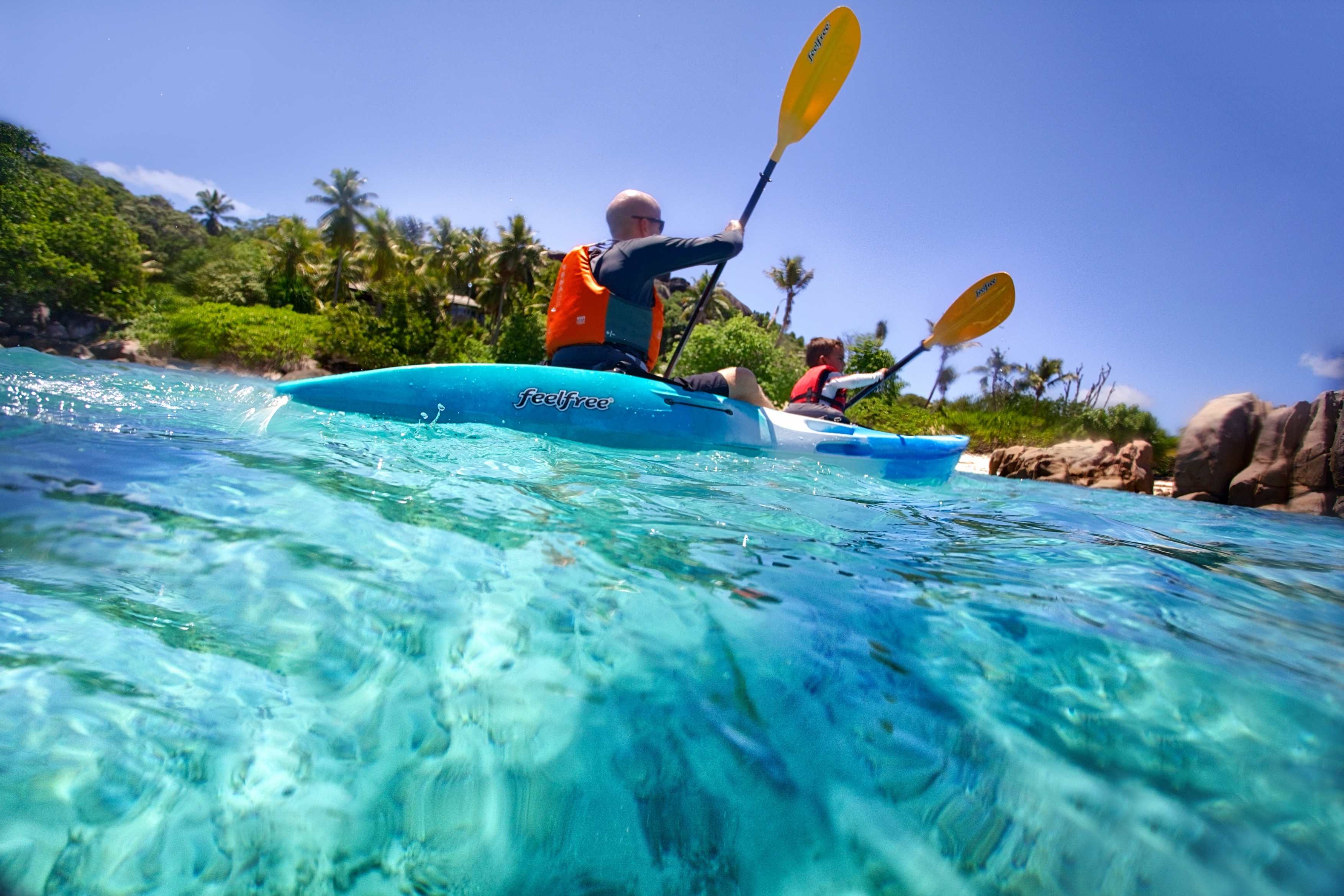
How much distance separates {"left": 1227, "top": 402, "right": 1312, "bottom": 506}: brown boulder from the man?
1064 cm

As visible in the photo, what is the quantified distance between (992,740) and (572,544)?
3.31ft

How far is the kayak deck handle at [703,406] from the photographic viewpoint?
3682mm

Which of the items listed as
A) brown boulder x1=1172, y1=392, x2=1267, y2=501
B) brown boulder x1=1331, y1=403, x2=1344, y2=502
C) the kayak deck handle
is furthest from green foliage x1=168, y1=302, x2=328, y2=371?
brown boulder x1=1331, y1=403, x2=1344, y2=502

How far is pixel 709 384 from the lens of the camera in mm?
3986

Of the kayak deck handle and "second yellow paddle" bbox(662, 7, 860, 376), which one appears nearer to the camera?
the kayak deck handle

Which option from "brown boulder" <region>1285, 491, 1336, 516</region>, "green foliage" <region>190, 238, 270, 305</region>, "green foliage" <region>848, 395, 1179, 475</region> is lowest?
"brown boulder" <region>1285, 491, 1336, 516</region>

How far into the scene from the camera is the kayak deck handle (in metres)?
3.68

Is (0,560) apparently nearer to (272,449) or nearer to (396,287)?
(272,449)

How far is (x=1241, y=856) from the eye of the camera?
0.73 metres

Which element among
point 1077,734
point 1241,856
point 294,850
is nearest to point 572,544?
point 294,850

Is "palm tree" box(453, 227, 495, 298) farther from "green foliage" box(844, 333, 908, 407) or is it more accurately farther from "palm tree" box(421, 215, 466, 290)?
"green foliage" box(844, 333, 908, 407)

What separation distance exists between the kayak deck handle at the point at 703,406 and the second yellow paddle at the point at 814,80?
0.93 m

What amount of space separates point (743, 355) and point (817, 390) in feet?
53.1

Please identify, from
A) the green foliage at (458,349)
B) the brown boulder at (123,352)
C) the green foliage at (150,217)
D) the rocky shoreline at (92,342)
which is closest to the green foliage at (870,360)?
the green foliage at (458,349)
